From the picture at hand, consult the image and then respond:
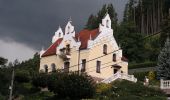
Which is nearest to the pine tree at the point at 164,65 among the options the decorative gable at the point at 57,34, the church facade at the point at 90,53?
the church facade at the point at 90,53

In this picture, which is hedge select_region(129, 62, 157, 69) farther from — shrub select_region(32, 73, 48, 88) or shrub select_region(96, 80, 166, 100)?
shrub select_region(32, 73, 48, 88)

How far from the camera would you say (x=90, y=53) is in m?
53.4

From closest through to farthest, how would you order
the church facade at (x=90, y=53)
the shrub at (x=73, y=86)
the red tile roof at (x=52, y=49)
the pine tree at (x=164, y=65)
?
the shrub at (x=73, y=86)
the pine tree at (x=164, y=65)
the church facade at (x=90, y=53)
the red tile roof at (x=52, y=49)

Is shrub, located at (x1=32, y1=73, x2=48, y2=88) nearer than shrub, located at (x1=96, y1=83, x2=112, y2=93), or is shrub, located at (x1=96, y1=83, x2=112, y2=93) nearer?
shrub, located at (x1=96, y1=83, x2=112, y2=93)

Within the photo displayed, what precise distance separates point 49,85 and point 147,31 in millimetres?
69853

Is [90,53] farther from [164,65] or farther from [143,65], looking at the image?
[143,65]

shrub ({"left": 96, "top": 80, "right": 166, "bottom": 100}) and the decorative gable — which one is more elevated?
the decorative gable

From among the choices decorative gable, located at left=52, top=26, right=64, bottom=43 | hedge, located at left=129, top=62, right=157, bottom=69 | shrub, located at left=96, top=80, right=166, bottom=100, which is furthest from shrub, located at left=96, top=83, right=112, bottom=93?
hedge, located at left=129, top=62, right=157, bottom=69

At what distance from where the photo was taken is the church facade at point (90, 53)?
176 ft

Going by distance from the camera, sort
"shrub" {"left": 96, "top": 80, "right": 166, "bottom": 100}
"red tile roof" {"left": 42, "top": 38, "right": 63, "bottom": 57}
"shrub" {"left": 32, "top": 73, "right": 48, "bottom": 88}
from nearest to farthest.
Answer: "shrub" {"left": 96, "top": 80, "right": 166, "bottom": 100} < "shrub" {"left": 32, "top": 73, "right": 48, "bottom": 88} < "red tile roof" {"left": 42, "top": 38, "right": 63, "bottom": 57}

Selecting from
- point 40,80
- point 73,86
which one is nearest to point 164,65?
point 40,80

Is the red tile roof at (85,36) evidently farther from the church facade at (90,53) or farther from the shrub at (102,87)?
the shrub at (102,87)

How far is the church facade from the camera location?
176ft

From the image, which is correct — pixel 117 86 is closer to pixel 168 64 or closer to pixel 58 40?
pixel 168 64
